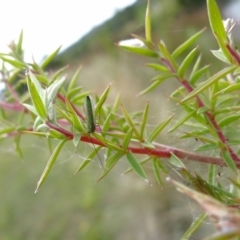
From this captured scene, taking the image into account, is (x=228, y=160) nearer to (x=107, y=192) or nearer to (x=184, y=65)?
(x=184, y=65)

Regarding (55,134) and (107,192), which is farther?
(107,192)

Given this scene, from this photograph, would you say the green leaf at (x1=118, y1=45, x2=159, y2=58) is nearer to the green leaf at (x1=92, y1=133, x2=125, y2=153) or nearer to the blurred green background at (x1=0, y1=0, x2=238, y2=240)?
the green leaf at (x1=92, y1=133, x2=125, y2=153)

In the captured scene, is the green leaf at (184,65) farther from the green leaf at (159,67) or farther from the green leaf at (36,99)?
the green leaf at (36,99)

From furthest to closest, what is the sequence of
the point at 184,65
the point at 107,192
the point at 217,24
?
the point at 107,192, the point at 184,65, the point at 217,24

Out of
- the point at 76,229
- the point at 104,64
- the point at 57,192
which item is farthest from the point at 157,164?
the point at 104,64

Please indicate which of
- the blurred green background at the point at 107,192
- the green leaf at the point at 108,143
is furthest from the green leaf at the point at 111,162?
the blurred green background at the point at 107,192

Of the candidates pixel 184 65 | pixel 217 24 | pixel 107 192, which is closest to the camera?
pixel 217 24

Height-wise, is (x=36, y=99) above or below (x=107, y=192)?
above

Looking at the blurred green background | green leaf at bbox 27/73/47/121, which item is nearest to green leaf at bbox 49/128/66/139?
green leaf at bbox 27/73/47/121

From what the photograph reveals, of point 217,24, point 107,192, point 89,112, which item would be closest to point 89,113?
point 89,112

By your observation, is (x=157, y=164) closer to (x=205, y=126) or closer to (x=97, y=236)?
(x=205, y=126)
